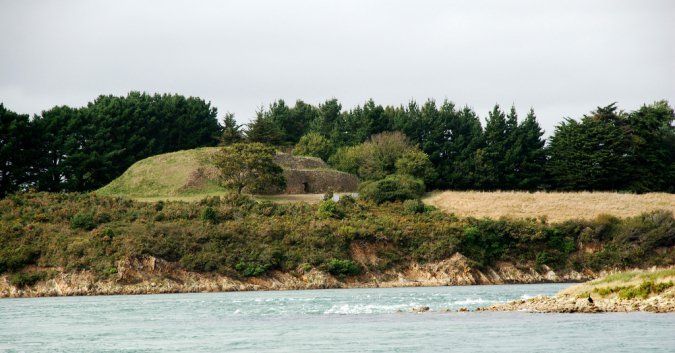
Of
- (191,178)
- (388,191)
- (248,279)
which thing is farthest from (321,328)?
(191,178)

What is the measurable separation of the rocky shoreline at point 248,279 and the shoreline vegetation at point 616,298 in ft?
91.1

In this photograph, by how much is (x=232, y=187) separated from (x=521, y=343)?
6335cm

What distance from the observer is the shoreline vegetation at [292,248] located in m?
68.2

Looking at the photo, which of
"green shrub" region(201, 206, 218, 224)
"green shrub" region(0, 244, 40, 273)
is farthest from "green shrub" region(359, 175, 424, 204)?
"green shrub" region(0, 244, 40, 273)

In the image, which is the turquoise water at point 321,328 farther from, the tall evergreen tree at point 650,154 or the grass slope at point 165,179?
the tall evergreen tree at point 650,154

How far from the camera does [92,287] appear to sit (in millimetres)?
66625

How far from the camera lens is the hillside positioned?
94750mm

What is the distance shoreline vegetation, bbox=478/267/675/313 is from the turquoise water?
1409 mm

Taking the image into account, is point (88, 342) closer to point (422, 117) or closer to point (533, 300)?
point (533, 300)

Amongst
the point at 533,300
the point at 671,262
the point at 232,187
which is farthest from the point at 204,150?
the point at 533,300

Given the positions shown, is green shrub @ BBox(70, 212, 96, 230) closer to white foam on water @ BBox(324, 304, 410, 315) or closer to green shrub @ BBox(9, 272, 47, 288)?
green shrub @ BBox(9, 272, 47, 288)

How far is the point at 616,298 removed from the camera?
39.8 m

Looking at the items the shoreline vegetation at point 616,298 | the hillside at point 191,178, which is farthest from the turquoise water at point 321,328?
the hillside at point 191,178

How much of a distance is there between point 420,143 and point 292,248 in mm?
44403
